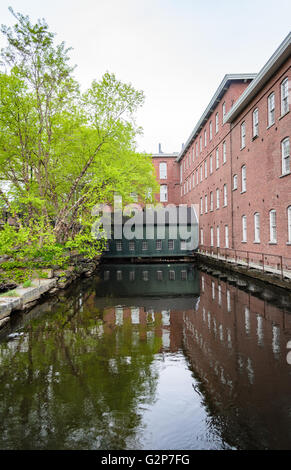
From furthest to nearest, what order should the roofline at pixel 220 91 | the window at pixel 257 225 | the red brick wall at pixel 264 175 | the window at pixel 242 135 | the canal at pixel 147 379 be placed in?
the roofline at pixel 220 91 < the window at pixel 242 135 < the window at pixel 257 225 < the red brick wall at pixel 264 175 < the canal at pixel 147 379

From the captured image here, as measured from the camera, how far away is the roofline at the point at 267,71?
1527 cm

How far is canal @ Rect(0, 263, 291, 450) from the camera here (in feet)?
13.2

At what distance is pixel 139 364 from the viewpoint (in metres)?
6.44

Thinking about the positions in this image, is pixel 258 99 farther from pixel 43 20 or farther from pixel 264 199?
pixel 43 20

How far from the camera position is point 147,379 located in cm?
577

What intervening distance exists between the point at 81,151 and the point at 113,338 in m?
15.6

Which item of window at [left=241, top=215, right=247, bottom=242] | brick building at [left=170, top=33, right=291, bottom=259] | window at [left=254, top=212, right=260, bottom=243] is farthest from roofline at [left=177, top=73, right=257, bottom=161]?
window at [left=254, top=212, right=260, bottom=243]

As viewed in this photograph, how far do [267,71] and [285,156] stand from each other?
15.1ft

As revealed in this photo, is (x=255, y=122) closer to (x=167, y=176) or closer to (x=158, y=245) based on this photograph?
(x=158, y=245)

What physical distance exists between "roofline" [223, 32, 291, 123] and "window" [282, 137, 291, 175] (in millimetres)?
3719

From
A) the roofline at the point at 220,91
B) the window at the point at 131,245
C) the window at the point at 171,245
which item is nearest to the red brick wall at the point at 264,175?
the roofline at the point at 220,91

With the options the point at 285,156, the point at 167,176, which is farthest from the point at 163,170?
the point at 285,156

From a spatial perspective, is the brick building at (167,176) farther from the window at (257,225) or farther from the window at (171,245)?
the window at (257,225)

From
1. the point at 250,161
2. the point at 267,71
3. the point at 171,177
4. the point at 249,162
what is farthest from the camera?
the point at 171,177
